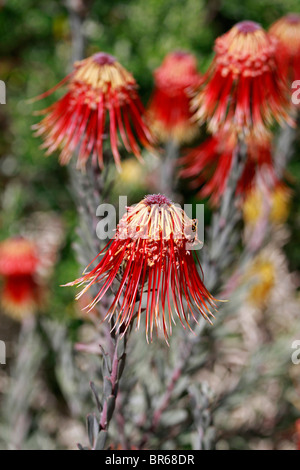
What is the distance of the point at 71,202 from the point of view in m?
→ 1.60

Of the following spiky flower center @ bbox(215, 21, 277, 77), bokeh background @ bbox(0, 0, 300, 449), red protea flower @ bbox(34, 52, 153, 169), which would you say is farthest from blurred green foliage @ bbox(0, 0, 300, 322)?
spiky flower center @ bbox(215, 21, 277, 77)

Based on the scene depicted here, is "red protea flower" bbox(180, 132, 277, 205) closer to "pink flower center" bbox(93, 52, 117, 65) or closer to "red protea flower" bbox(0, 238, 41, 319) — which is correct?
"pink flower center" bbox(93, 52, 117, 65)

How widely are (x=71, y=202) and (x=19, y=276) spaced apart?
0.44 metres

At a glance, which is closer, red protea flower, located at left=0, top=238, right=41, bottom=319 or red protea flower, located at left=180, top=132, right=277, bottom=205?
red protea flower, located at left=180, top=132, right=277, bottom=205

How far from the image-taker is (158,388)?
0.89 meters

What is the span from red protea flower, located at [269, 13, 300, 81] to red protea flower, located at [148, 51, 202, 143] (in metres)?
0.19

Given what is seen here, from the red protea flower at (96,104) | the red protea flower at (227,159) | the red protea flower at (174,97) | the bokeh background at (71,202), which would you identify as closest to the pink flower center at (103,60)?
the red protea flower at (96,104)

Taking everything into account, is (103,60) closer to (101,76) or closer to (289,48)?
(101,76)

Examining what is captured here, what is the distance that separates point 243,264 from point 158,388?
1.09ft

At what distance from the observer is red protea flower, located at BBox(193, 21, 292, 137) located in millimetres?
685

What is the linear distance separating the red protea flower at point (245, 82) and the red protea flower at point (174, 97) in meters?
0.30

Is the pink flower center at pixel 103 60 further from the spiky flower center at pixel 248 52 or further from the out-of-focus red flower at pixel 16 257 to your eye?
the out-of-focus red flower at pixel 16 257

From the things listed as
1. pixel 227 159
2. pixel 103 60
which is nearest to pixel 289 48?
pixel 227 159

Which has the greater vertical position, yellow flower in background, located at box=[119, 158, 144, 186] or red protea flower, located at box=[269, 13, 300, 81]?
red protea flower, located at box=[269, 13, 300, 81]
